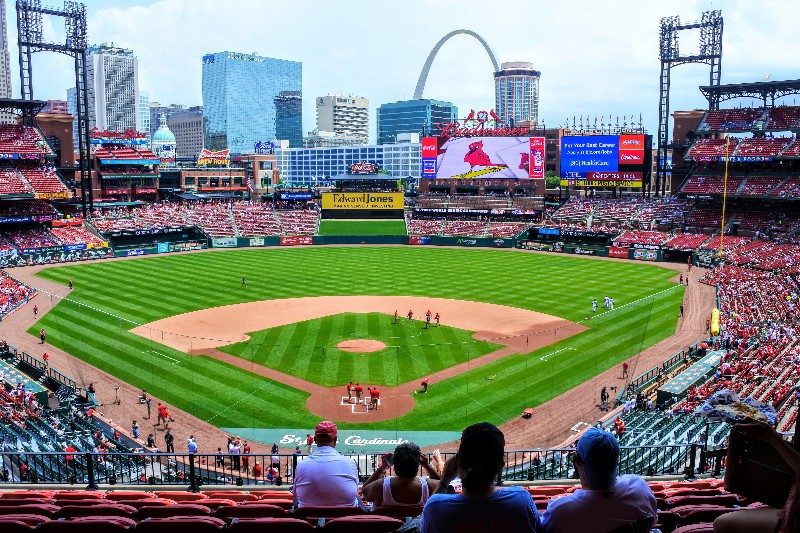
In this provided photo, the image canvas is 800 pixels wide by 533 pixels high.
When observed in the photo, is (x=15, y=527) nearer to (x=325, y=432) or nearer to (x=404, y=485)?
(x=325, y=432)

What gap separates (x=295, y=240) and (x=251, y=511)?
81469mm

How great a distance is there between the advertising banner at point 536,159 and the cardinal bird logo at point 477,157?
395cm

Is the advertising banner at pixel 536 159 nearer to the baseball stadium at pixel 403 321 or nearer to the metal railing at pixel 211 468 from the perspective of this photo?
the baseball stadium at pixel 403 321

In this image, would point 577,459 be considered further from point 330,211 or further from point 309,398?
point 330,211

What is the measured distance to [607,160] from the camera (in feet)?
289

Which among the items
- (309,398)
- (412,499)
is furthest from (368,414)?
(412,499)

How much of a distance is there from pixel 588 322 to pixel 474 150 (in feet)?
195

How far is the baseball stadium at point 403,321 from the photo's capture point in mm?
13805

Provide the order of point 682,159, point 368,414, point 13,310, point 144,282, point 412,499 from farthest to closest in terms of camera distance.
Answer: point 682,159 → point 144,282 → point 13,310 → point 368,414 → point 412,499

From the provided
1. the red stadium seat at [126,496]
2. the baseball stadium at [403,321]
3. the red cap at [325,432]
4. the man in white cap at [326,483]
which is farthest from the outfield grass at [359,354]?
the man in white cap at [326,483]

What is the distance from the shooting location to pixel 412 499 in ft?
21.8

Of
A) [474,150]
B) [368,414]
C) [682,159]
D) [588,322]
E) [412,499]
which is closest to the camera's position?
[412,499]

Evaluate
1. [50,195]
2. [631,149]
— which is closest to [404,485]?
[50,195]

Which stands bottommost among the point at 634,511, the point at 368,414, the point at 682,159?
the point at 368,414
